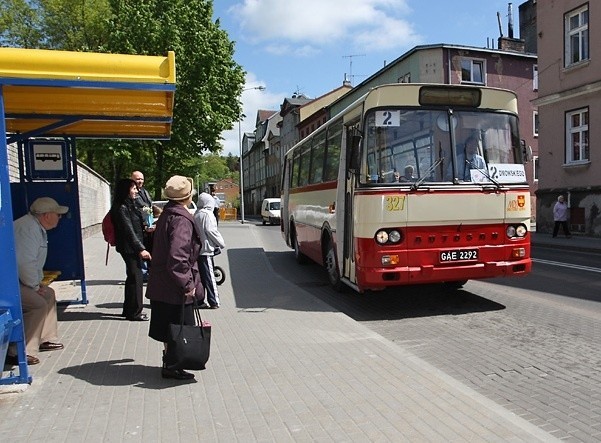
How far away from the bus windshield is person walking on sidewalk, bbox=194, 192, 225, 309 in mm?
2221

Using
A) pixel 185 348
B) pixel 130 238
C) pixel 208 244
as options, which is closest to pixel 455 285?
pixel 208 244

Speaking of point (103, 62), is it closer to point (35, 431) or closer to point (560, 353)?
point (35, 431)

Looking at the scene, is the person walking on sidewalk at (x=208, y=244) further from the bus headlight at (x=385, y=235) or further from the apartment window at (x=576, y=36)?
the apartment window at (x=576, y=36)

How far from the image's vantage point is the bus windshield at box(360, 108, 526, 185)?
23.8 ft

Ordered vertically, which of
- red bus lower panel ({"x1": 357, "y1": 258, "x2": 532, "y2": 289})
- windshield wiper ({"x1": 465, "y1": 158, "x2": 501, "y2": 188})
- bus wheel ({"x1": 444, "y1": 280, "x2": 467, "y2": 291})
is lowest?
bus wheel ({"x1": 444, "y1": 280, "x2": 467, "y2": 291})

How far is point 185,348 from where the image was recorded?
441 centimetres

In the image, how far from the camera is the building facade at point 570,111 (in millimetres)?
20484

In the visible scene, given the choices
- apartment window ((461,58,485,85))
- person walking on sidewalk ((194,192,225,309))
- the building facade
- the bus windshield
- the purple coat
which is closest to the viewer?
the purple coat

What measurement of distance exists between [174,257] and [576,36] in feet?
74.0

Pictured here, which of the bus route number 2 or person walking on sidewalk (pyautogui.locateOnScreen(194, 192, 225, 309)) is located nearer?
the bus route number 2

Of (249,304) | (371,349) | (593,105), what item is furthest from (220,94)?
(371,349)

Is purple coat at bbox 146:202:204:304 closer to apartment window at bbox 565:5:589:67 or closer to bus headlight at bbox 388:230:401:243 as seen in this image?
bus headlight at bbox 388:230:401:243

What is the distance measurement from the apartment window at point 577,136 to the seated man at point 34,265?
21.0 metres


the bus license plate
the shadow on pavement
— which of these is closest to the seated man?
the shadow on pavement
